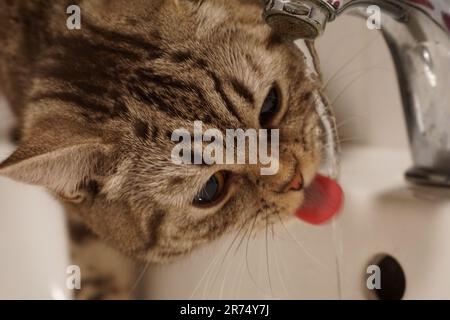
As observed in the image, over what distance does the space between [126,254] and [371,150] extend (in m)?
0.48

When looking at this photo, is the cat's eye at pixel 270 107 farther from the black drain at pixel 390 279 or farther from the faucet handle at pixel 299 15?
the black drain at pixel 390 279

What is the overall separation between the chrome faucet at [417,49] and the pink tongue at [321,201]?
14cm

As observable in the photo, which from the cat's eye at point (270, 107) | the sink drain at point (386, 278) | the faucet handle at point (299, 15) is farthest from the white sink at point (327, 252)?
the faucet handle at point (299, 15)

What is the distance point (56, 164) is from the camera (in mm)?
627

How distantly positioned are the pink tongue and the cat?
0.05 metres

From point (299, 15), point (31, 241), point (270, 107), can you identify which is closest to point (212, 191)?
point (270, 107)

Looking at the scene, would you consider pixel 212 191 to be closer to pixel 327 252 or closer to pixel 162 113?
pixel 162 113

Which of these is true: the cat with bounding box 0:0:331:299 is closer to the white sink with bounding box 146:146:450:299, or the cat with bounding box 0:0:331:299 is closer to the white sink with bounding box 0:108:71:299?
the white sink with bounding box 146:146:450:299

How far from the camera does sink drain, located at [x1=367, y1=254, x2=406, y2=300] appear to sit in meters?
0.82

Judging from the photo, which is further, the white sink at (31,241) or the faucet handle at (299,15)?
the white sink at (31,241)

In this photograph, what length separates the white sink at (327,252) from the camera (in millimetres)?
835
